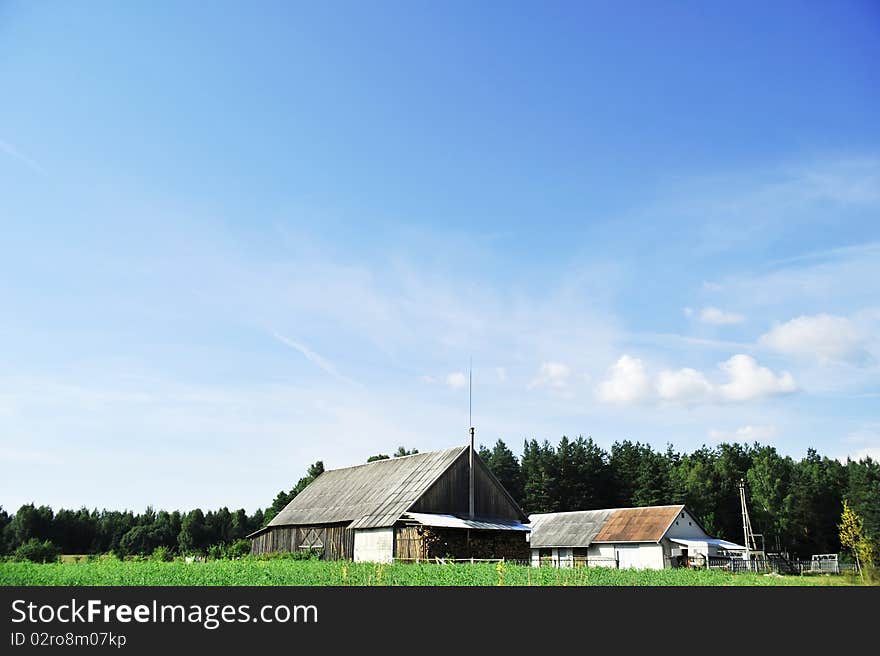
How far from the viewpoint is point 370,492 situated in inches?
1521

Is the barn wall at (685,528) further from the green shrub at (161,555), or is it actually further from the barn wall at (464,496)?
the green shrub at (161,555)

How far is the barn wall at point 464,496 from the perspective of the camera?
33969 millimetres

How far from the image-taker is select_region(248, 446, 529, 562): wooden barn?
32.1m

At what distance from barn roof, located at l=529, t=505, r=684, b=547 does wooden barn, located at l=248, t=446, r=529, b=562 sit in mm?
12852

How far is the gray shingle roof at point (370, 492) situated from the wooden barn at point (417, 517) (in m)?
0.08

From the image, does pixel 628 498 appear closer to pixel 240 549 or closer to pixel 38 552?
pixel 240 549

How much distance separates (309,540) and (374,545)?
24.0 feet

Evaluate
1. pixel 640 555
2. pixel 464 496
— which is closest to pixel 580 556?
pixel 640 555

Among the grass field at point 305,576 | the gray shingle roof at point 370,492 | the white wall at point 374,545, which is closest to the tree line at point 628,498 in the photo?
the gray shingle roof at point 370,492

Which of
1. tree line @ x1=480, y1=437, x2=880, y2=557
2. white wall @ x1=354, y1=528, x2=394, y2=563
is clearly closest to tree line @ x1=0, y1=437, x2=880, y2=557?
tree line @ x1=480, y1=437, x2=880, y2=557

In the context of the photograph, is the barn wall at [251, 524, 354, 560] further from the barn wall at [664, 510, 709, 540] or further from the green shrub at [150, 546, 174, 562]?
the barn wall at [664, 510, 709, 540]
